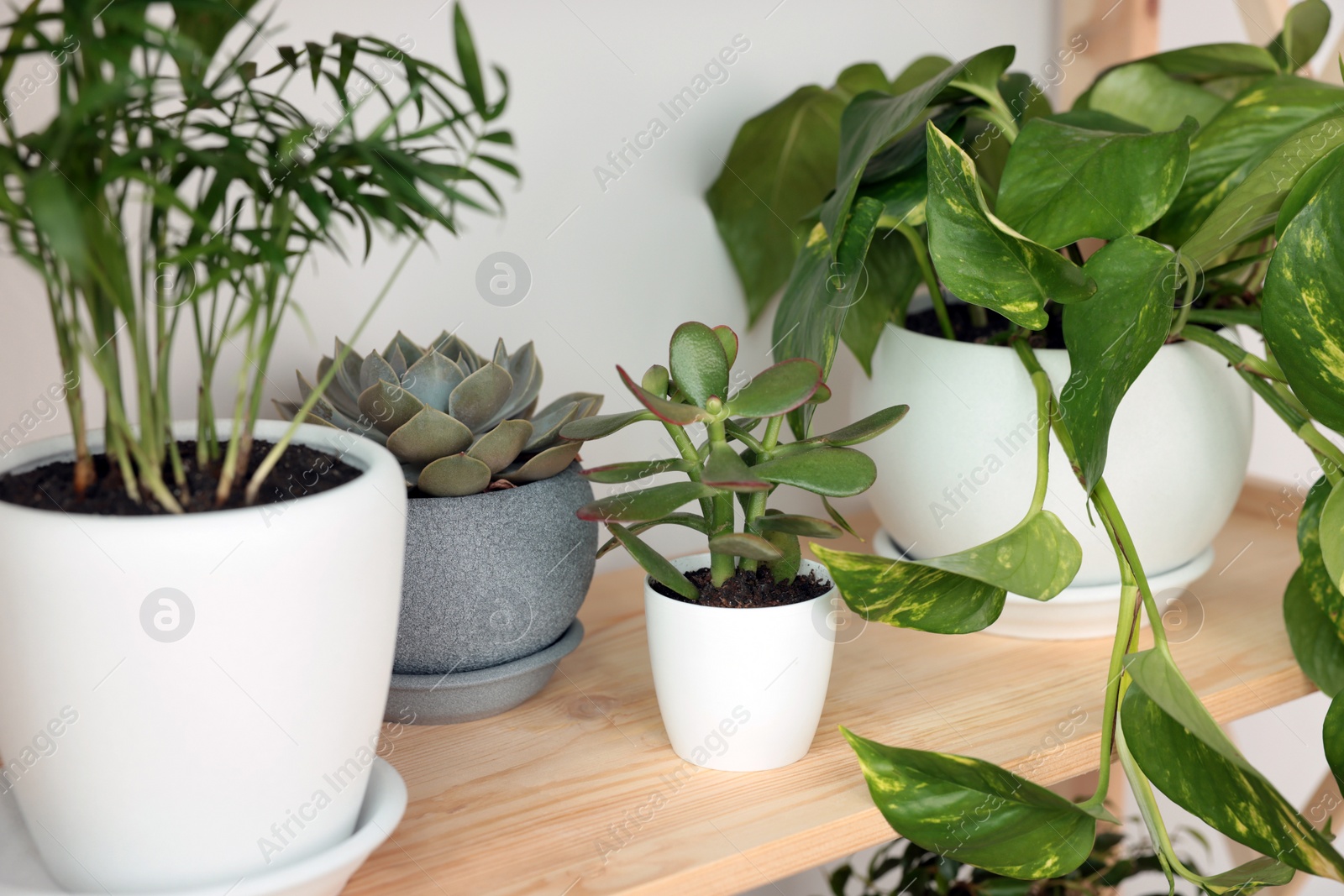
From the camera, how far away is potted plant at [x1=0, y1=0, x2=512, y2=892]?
1.23 ft

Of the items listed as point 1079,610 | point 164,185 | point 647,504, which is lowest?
point 1079,610

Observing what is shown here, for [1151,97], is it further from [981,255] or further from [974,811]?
[974,811]

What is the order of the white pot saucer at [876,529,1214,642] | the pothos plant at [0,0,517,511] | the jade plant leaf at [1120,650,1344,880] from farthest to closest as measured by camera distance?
the white pot saucer at [876,529,1214,642], the jade plant leaf at [1120,650,1344,880], the pothos plant at [0,0,517,511]

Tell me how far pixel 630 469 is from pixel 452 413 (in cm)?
12

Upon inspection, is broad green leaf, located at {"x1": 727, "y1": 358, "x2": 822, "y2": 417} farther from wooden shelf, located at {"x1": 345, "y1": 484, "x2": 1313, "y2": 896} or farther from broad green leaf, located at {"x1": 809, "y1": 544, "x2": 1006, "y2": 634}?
wooden shelf, located at {"x1": 345, "y1": 484, "x2": 1313, "y2": 896}

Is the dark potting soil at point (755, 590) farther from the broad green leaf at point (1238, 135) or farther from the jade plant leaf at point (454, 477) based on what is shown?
the broad green leaf at point (1238, 135)

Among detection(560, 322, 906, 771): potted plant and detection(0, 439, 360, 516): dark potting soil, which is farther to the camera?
detection(560, 322, 906, 771): potted plant

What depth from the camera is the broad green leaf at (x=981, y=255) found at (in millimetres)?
542

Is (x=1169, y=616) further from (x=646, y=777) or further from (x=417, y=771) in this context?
(x=417, y=771)

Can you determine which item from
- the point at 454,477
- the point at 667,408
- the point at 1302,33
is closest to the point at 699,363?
the point at 667,408

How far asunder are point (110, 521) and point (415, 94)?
0.20m

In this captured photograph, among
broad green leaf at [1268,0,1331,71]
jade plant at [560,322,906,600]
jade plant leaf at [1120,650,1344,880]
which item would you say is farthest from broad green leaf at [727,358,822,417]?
broad green leaf at [1268,0,1331,71]

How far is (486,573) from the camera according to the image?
0.61 m

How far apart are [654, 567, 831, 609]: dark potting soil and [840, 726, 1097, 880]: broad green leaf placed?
0.09 metres
